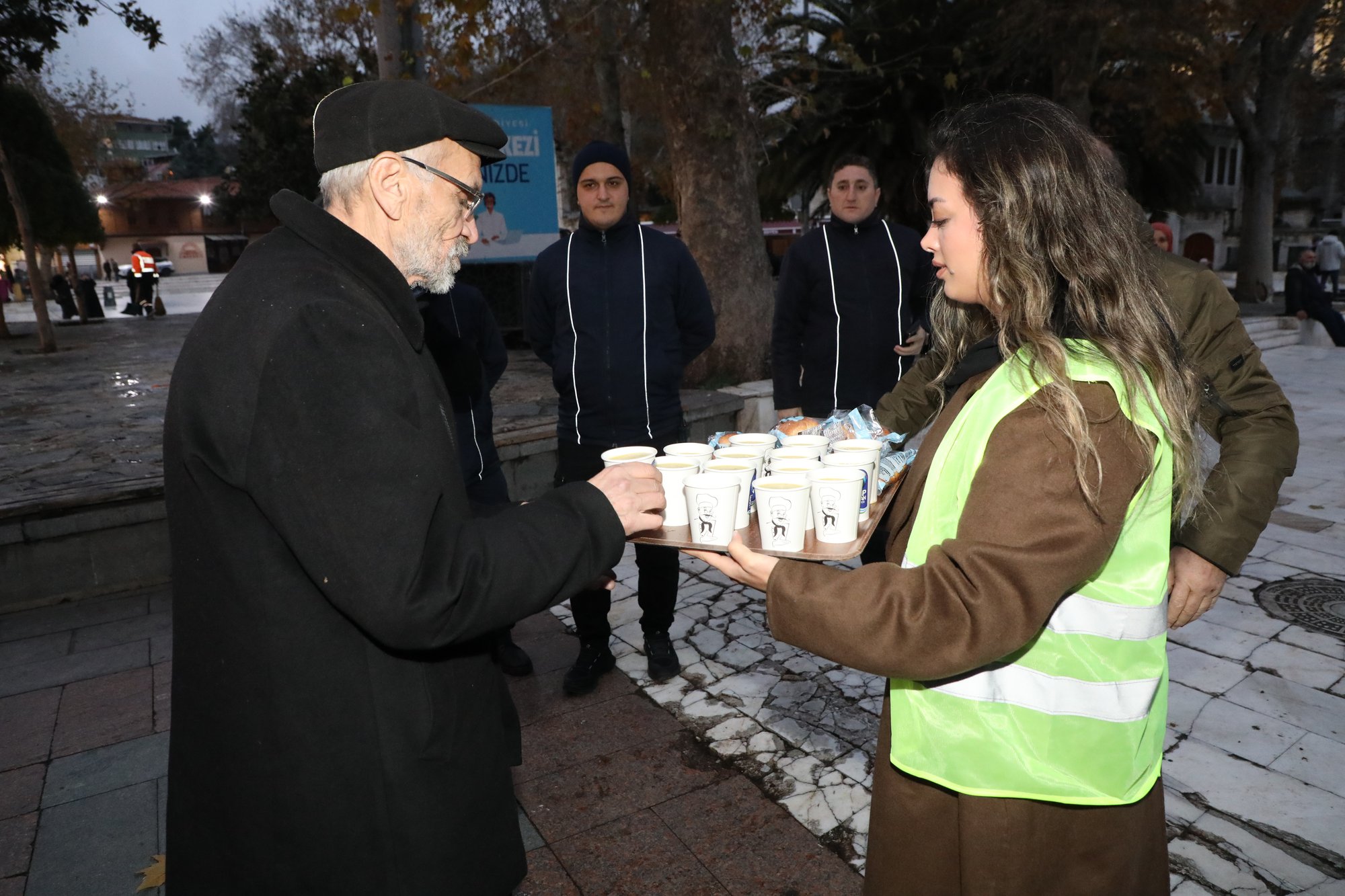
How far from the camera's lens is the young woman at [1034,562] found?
146 centimetres

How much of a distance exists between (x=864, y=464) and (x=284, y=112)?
2649 centimetres

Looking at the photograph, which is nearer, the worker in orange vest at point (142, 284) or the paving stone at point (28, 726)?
the paving stone at point (28, 726)

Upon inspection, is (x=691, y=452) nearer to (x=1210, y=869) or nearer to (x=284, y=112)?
(x=1210, y=869)

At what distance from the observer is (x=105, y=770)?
3756mm

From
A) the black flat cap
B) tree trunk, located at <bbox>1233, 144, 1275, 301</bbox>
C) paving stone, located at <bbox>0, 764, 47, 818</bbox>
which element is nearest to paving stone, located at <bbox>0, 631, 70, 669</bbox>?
paving stone, located at <bbox>0, 764, 47, 818</bbox>

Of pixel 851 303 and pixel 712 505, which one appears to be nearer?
pixel 712 505

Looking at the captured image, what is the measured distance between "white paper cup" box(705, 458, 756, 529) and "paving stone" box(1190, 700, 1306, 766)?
8.51ft

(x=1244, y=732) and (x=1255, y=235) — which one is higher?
(x=1255, y=235)

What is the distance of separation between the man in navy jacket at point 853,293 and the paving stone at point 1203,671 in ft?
6.41

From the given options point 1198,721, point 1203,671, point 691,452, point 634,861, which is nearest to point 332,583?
point 691,452

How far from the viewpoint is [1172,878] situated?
2818mm

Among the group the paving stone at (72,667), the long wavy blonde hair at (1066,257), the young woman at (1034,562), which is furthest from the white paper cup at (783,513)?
the paving stone at (72,667)

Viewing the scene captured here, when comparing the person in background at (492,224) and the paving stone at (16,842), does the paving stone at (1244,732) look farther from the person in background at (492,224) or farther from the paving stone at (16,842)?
the person in background at (492,224)

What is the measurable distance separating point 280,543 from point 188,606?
0.87 ft
